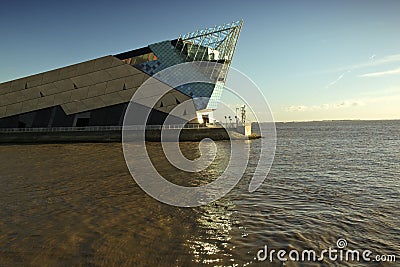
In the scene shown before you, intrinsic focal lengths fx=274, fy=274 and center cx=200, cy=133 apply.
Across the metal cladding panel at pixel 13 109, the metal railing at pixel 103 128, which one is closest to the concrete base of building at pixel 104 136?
the metal railing at pixel 103 128

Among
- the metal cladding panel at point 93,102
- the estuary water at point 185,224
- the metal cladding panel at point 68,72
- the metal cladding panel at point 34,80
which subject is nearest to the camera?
the estuary water at point 185,224

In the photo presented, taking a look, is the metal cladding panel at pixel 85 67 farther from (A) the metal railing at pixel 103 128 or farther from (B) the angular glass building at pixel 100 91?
(A) the metal railing at pixel 103 128

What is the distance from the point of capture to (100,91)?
155 feet

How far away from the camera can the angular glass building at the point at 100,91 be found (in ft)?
154

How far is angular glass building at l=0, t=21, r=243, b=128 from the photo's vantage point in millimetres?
46844

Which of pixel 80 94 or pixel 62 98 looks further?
pixel 62 98

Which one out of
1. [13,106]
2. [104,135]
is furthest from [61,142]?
[13,106]

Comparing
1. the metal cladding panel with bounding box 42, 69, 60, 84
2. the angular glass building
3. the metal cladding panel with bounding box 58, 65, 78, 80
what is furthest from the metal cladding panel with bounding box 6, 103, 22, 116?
the metal cladding panel with bounding box 58, 65, 78, 80

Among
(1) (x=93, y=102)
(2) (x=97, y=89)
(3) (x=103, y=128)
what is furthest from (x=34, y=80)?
(3) (x=103, y=128)

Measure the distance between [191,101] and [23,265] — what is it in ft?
137

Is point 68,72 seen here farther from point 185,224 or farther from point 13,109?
point 185,224

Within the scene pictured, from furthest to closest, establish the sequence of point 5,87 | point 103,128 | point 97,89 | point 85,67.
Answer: point 5,87 < point 85,67 < point 97,89 < point 103,128

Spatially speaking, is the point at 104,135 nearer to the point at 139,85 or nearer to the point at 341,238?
the point at 139,85

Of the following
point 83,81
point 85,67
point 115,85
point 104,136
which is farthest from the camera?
point 85,67
